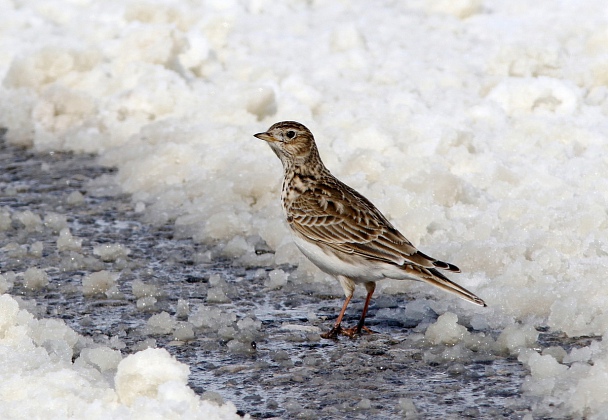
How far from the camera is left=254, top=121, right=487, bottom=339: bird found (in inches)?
277

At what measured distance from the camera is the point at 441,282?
270 inches

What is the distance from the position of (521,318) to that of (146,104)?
5876 mm

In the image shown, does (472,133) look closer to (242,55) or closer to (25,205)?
(242,55)

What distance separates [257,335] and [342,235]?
975 millimetres

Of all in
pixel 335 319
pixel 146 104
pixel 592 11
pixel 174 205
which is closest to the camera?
pixel 335 319

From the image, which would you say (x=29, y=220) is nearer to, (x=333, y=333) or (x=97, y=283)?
(x=97, y=283)

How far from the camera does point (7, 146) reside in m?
11.6

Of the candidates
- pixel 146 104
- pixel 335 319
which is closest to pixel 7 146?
pixel 146 104

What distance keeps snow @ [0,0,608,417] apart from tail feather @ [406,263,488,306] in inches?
9.9

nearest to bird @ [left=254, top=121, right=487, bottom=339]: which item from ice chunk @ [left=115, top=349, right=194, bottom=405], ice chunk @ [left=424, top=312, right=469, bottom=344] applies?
ice chunk @ [left=424, top=312, right=469, bottom=344]

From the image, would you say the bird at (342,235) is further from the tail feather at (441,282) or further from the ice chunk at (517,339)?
the ice chunk at (517,339)

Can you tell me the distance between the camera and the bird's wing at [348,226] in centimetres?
710

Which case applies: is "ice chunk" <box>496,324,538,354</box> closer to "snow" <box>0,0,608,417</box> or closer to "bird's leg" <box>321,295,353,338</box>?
"snow" <box>0,0,608,417</box>

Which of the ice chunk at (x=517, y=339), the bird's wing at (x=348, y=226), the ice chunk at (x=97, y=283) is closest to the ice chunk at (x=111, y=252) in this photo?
the ice chunk at (x=97, y=283)
